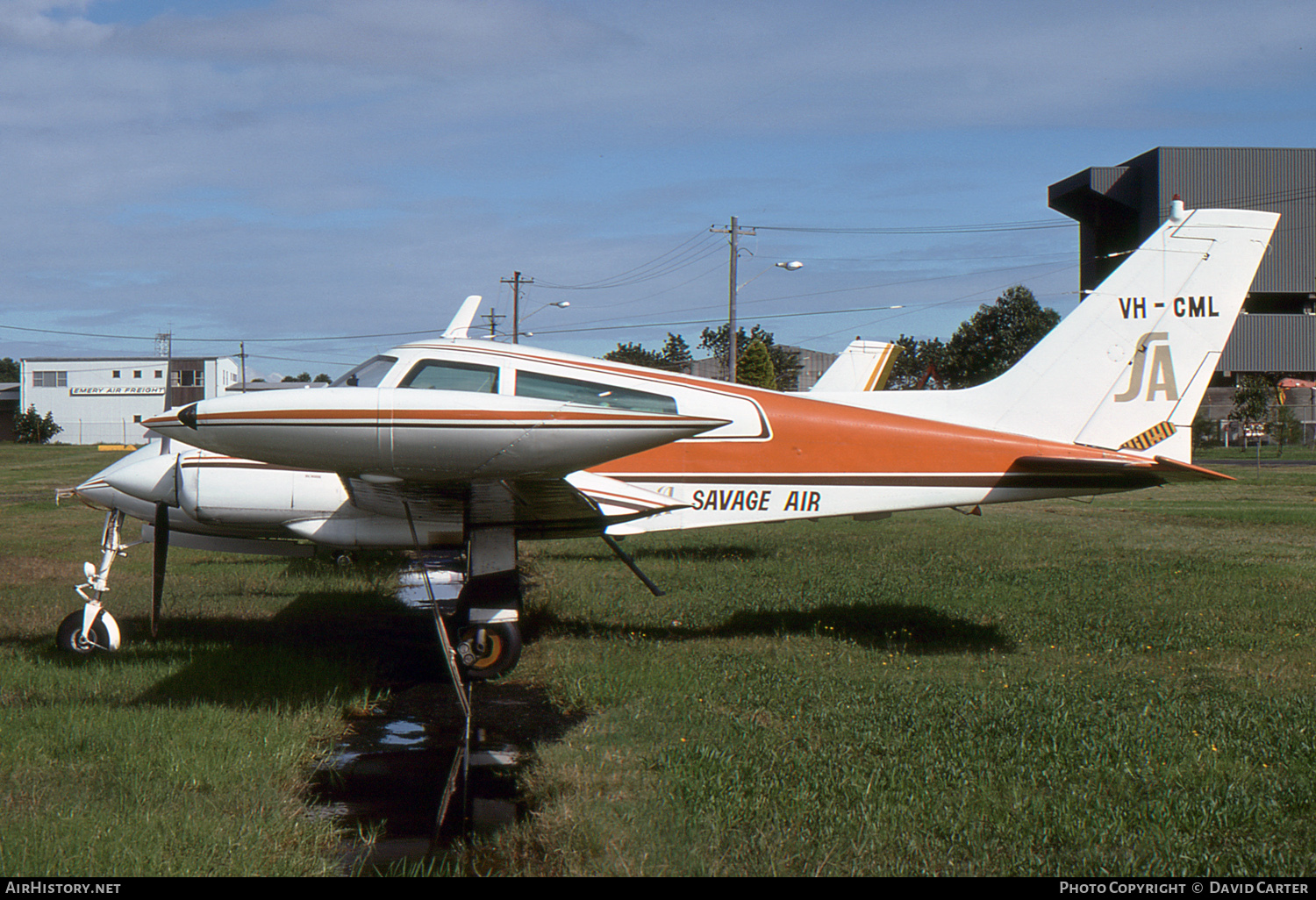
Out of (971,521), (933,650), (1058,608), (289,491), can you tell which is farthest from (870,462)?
(971,521)

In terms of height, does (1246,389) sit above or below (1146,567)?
above

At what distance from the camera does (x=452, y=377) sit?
7586 mm

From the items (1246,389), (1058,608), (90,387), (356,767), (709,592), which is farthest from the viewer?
(90,387)

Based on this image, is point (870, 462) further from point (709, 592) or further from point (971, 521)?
point (971, 521)

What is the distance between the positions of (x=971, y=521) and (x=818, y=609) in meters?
9.72

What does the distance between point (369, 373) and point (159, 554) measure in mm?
2197

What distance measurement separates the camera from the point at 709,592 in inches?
411

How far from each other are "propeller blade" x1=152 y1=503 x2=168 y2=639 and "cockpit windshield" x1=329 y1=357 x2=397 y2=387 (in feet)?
5.73

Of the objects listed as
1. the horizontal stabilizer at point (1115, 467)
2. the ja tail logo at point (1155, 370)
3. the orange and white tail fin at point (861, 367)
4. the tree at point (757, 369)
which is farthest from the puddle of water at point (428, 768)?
the tree at point (757, 369)

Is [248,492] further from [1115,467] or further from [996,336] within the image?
[996,336]

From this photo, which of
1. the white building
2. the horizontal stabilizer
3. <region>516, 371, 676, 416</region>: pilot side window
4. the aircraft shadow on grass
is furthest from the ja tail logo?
the white building

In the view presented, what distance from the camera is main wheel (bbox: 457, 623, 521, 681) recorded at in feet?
24.1

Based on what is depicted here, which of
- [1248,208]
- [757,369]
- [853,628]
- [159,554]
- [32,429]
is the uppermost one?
[1248,208]

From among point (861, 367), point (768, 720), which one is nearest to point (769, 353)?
point (861, 367)
